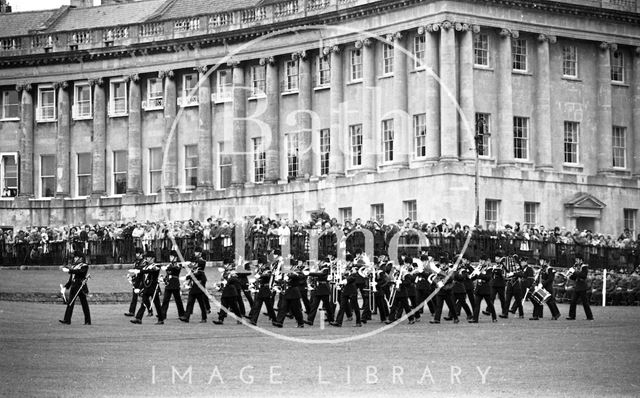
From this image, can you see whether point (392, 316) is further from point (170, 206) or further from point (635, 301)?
point (170, 206)

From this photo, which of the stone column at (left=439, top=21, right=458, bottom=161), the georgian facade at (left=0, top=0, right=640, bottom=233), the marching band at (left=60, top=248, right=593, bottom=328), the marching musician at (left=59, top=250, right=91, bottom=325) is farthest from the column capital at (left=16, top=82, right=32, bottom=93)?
the marching musician at (left=59, top=250, right=91, bottom=325)

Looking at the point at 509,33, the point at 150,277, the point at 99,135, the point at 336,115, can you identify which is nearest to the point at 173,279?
the point at 150,277

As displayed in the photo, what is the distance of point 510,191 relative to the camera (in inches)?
2655

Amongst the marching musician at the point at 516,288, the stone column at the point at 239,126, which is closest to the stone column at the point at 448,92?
the stone column at the point at 239,126

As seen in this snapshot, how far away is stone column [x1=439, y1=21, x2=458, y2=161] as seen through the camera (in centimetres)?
6644

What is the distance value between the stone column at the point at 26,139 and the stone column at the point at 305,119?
62.3 ft

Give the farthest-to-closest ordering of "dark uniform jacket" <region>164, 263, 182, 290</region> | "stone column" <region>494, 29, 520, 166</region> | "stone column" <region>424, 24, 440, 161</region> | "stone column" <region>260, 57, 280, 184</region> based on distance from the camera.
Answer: "stone column" <region>260, 57, 280, 184</region>
"stone column" <region>494, 29, 520, 166</region>
"stone column" <region>424, 24, 440, 161</region>
"dark uniform jacket" <region>164, 263, 182, 290</region>

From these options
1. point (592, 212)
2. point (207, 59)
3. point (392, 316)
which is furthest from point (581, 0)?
point (392, 316)

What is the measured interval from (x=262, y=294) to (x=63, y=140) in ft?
156

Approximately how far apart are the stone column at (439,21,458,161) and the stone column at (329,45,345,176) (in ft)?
23.0

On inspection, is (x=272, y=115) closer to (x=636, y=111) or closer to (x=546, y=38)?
(x=546, y=38)

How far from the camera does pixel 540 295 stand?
43906 millimetres

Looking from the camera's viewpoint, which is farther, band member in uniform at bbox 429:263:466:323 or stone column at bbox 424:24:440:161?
stone column at bbox 424:24:440:161

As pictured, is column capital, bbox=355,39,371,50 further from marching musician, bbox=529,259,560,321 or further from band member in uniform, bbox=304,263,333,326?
band member in uniform, bbox=304,263,333,326
